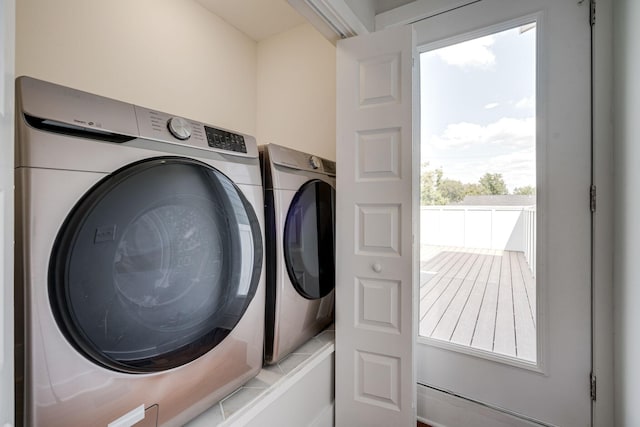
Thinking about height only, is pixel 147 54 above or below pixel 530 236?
above

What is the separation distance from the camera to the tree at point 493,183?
1.41 m

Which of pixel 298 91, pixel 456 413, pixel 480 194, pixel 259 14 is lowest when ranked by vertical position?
pixel 456 413

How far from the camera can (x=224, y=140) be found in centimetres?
96

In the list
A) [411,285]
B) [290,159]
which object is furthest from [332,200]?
[411,285]

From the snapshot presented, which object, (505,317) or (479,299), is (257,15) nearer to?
(479,299)

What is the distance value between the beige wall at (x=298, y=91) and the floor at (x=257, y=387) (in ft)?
3.97

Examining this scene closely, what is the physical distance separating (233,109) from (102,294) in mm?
1771

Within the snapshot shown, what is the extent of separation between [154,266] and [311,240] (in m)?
0.75

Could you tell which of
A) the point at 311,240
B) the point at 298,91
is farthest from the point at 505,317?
the point at 298,91

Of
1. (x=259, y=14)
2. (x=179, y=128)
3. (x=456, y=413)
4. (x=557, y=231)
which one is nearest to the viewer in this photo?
(x=179, y=128)

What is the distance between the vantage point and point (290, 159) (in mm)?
1247

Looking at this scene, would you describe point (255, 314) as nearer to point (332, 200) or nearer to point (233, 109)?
point (332, 200)

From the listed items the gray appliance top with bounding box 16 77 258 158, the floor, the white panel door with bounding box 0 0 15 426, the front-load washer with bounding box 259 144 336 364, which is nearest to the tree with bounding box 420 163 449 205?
the front-load washer with bounding box 259 144 336 364

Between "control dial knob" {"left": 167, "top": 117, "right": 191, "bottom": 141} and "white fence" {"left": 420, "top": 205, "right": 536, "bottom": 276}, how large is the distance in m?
1.26
